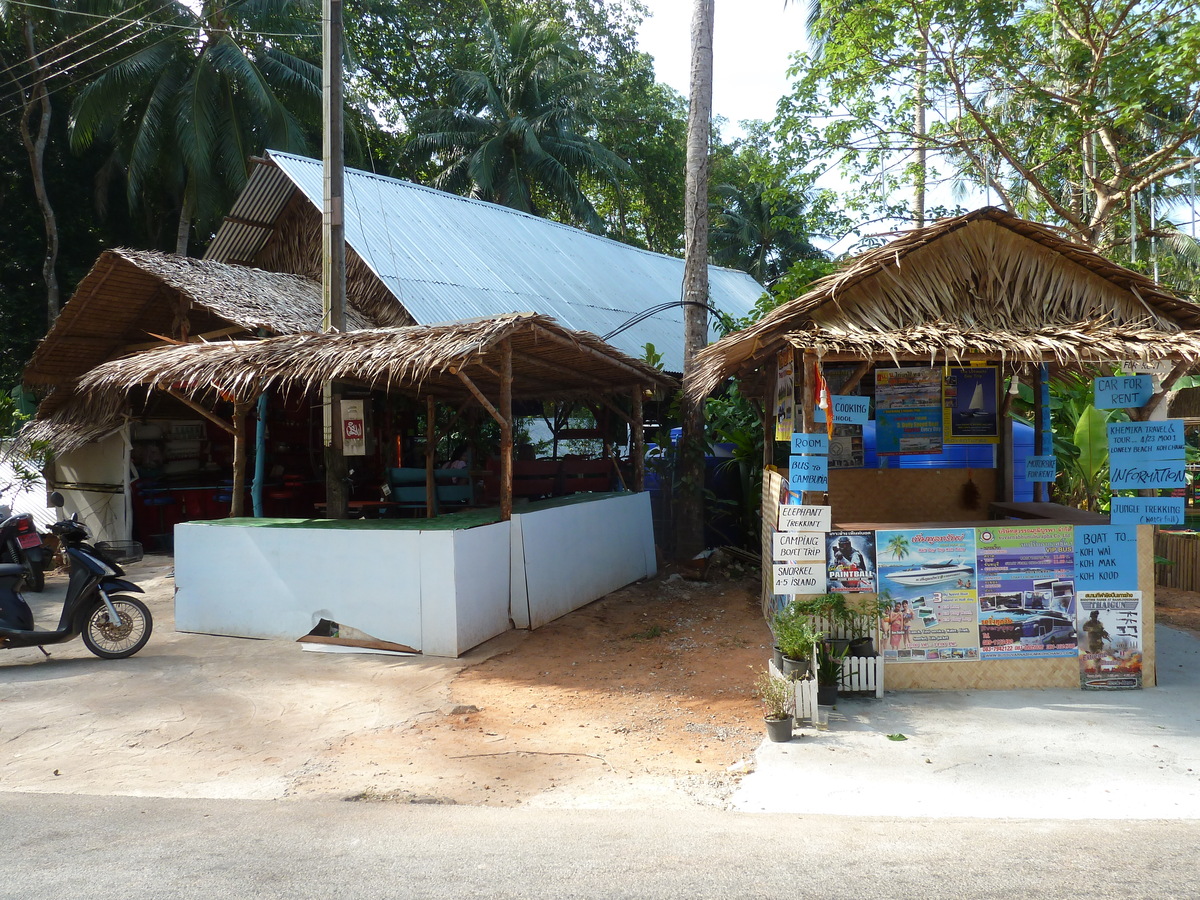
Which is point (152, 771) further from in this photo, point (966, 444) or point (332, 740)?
point (966, 444)

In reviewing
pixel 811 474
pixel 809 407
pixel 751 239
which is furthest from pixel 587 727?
pixel 751 239

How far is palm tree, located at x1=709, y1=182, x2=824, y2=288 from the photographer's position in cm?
3528

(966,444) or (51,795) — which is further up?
(966,444)

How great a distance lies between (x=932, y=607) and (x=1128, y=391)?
7.14 feet

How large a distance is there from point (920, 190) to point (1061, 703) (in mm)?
11681

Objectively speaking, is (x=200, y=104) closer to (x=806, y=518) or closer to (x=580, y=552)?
(x=580, y=552)

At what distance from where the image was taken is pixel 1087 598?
6.18 meters

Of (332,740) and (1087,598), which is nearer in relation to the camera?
(332,740)

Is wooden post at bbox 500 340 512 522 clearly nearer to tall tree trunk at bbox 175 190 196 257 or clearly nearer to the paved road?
the paved road

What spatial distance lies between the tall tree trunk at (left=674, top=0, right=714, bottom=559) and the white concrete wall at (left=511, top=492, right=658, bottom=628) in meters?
0.54

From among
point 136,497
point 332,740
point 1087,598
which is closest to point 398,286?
point 136,497

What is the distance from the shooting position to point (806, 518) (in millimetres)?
6184

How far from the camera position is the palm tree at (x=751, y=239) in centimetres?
3528

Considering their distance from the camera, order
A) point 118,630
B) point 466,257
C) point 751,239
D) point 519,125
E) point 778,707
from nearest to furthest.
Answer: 1. point 778,707
2. point 118,630
3. point 466,257
4. point 519,125
5. point 751,239
